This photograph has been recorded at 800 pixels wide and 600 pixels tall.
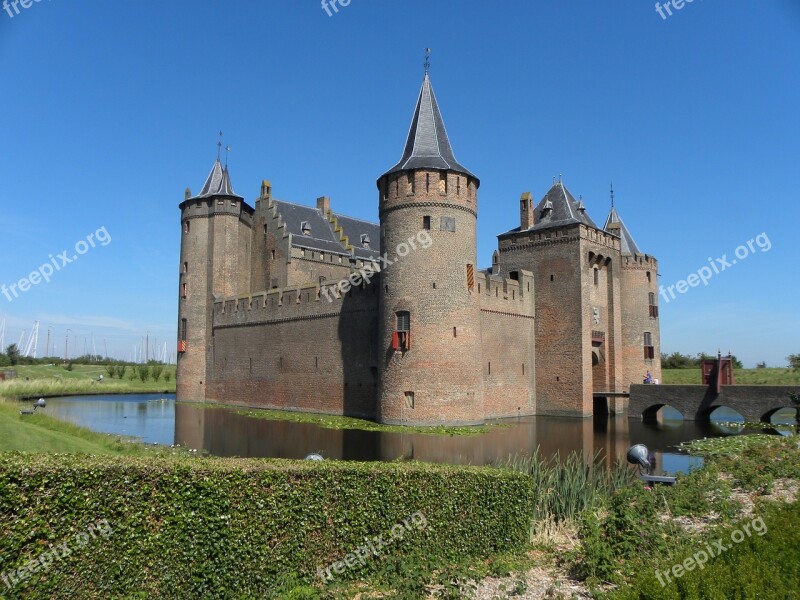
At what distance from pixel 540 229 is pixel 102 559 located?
76.9 feet

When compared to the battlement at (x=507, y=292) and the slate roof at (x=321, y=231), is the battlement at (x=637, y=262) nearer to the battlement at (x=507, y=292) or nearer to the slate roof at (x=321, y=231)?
the battlement at (x=507, y=292)

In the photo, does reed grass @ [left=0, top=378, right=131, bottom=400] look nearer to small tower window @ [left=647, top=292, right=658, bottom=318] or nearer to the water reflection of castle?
the water reflection of castle

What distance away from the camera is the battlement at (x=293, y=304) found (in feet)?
80.1

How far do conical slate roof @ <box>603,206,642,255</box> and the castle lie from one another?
0.23 feet

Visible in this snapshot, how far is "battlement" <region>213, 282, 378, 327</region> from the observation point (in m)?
24.4

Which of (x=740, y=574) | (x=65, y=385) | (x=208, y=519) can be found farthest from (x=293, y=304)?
(x=740, y=574)

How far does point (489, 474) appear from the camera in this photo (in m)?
6.82

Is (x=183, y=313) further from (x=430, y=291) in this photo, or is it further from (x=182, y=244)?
(x=430, y=291)

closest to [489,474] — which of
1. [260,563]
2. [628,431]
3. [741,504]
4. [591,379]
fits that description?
[260,563]

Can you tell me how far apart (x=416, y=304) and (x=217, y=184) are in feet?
54.2

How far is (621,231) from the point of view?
29.4 meters

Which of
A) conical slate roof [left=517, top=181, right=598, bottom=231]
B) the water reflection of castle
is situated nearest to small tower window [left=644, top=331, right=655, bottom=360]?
the water reflection of castle

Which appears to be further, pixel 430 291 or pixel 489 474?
pixel 430 291

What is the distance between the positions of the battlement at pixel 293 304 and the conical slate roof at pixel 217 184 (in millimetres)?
5329
